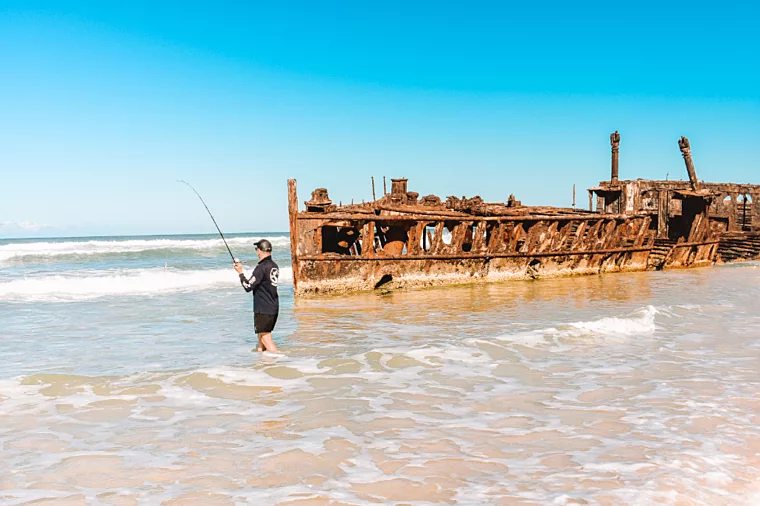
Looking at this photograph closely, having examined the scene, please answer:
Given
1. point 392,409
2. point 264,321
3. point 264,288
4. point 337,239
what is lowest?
point 392,409

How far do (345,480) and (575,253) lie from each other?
46.8 feet

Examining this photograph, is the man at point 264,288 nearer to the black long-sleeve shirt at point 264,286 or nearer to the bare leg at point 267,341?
the black long-sleeve shirt at point 264,286

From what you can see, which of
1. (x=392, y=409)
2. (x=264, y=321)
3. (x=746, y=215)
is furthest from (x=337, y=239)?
(x=746, y=215)

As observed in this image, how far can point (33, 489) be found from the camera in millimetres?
3596

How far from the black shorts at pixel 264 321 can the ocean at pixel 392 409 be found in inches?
16.0

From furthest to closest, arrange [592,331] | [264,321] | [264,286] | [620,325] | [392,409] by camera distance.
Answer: [620,325] → [592,331] → [264,321] → [264,286] → [392,409]

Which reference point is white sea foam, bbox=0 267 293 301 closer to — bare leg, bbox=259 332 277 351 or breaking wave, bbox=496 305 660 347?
bare leg, bbox=259 332 277 351

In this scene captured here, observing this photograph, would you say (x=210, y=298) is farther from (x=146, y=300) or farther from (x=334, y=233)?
(x=334, y=233)

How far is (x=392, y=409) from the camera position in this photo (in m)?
5.14

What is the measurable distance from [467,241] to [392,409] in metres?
11.0

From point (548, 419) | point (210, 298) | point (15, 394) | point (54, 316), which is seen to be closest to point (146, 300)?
point (210, 298)

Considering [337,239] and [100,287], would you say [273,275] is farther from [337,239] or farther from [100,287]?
[100,287]

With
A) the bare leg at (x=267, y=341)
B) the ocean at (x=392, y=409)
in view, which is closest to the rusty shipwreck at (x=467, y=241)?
the ocean at (x=392, y=409)

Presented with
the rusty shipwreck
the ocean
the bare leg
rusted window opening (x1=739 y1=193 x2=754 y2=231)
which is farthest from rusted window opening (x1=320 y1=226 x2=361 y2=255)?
rusted window opening (x1=739 y1=193 x2=754 y2=231)
